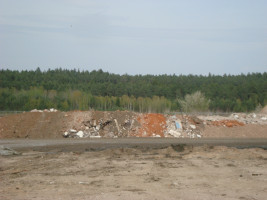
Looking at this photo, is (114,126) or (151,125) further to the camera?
(151,125)

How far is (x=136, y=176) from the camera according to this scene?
1213cm

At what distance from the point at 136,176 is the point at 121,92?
80.5 m

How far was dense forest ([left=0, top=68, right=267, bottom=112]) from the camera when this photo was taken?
2942 inches

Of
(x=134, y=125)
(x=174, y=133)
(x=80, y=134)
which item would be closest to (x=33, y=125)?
(x=80, y=134)

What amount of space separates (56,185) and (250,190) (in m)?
5.16

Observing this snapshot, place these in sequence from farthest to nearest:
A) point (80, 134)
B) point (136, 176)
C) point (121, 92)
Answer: point (121, 92)
point (80, 134)
point (136, 176)

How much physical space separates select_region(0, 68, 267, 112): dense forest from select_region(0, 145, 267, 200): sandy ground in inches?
1914

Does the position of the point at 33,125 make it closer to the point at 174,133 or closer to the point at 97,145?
the point at 97,145

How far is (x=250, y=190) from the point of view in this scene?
1015cm

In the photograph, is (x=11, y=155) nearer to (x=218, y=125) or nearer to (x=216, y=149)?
(x=216, y=149)

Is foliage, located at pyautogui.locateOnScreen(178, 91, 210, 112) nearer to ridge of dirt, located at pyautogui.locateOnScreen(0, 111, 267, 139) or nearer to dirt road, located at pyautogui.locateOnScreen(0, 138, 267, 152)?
ridge of dirt, located at pyautogui.locateOnScreen(0, 111, 267, 139)

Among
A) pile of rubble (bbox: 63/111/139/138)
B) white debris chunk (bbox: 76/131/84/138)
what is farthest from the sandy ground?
pile of rubble (bbox: 63/111/139/138)

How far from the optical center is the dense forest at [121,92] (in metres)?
74.7

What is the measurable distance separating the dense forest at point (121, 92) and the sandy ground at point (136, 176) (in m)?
48.6
